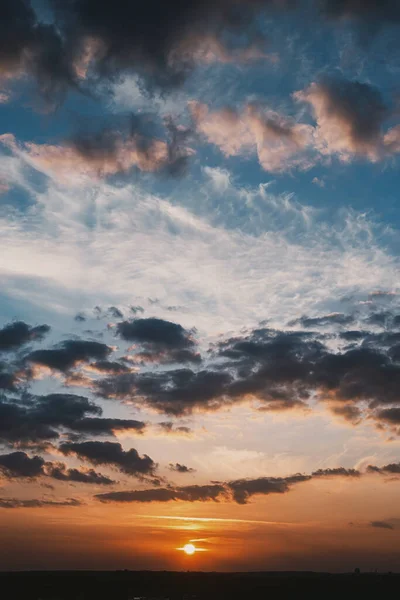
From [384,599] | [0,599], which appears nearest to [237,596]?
[384,599]

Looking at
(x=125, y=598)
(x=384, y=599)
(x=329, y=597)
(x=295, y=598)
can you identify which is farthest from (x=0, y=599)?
(x=384, y=599)

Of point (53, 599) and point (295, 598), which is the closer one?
point (53, 599)

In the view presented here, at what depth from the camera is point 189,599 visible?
166 m

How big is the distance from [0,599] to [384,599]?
400 ft

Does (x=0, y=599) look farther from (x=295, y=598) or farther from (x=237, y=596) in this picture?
(x=295, y=598)

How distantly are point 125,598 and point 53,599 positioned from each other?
70.9ft

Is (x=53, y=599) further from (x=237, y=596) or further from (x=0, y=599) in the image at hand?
(x=237, y=596)

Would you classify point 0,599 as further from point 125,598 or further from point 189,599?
point 189,599

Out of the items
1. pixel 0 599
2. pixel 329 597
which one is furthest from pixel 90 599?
pixel 329 597

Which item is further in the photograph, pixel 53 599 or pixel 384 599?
pixel 384 599

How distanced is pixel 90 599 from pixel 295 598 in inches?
2711

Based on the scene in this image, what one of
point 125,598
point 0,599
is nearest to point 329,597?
point 125,598

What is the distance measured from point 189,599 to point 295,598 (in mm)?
42205

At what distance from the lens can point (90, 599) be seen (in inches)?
6403
